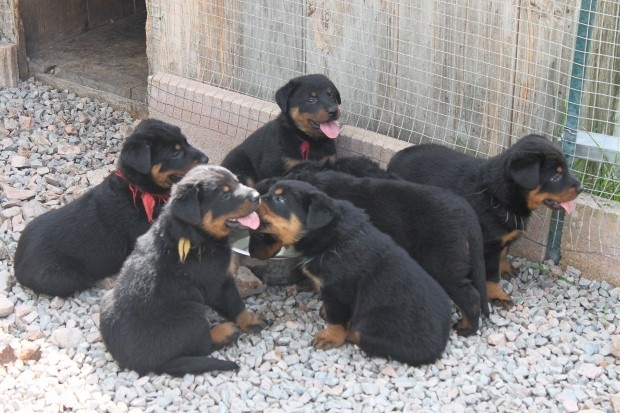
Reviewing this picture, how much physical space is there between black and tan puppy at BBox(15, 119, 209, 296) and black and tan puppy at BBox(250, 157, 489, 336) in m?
0.73

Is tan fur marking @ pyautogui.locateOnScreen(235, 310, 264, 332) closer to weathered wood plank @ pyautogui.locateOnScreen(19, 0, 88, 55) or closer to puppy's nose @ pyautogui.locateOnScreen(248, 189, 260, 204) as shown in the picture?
Answer: puppy's nose @ pyautogui.locateOnScreen(248, 189, 260, 204)

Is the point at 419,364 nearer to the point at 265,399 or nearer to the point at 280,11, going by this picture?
the point at 265,399

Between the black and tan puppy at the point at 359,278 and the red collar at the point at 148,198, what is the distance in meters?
0.91

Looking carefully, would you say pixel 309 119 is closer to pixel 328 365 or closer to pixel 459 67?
pixel 459 67

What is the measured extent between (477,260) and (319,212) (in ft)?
3.35

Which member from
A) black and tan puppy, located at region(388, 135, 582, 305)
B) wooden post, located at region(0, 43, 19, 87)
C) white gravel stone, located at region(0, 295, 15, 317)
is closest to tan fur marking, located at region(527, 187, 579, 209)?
black and tan puppy, located at region(388, 135, 582, 305)

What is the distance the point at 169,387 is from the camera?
209 inches

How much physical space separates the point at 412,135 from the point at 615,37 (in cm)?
159

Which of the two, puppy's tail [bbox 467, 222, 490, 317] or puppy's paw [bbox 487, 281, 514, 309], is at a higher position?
puppy's tail [bbox 467, 222, 490, 317]

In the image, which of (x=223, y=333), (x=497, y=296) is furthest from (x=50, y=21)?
(x=497, y=296)

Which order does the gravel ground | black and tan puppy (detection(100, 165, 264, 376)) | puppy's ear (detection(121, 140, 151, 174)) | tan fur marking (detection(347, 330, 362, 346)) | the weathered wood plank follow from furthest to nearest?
the weathered wood plank, puppy's ear (detection(121, 140, 151, 174)), tan fur marking (detection(347, 330, 362, 346)), black and tan puppy (detection(100, 165, 264, 376)), the gravel ground

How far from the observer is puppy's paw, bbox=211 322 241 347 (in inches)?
220

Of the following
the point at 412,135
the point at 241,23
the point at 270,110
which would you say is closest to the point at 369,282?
the point at 412,135

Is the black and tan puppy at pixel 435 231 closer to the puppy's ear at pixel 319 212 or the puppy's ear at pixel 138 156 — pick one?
the puppy's ear at pixel 319 212
